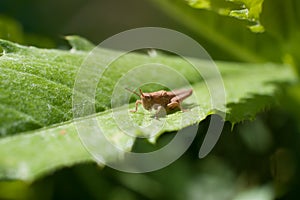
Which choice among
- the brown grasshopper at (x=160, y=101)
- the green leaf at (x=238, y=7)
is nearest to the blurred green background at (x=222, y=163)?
the brown grasshopper at (x=160, y=101)

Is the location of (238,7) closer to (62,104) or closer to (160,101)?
(160,101)

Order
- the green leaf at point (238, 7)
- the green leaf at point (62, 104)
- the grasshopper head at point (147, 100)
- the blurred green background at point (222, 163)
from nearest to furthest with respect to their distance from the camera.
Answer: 1. the green leaf at point (62, 104)
2. the green leaf at point (238, 7)
3. the grasshopper head at point (147, 100)
4. the blurred green background at point (222, 163)

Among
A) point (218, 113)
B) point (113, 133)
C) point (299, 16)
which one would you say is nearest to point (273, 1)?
point (299, 16)

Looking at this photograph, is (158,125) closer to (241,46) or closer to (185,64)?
(185,64)

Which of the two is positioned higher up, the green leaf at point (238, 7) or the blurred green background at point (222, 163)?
the green leaf at point (238, 7)

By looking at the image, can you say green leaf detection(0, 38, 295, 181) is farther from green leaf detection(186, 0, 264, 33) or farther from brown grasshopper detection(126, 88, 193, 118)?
green leaf detection(186, 0, 264, 33)

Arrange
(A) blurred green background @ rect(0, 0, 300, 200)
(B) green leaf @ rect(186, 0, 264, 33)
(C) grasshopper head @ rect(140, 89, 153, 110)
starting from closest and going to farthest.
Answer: (B) green leaf @ rect(186, 0, 264, 33), (C) grasshopper head @ rect(140, 89, 153, 110), (A) blurred green background @ rect(0, 0, 300, 200)

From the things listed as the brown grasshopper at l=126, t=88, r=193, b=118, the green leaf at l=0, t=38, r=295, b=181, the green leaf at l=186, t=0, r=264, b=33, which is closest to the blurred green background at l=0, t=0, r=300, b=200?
the green leaf at l=0, t=38, r=295, b=181

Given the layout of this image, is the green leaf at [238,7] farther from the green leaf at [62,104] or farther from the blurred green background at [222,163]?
the blurred green background at [222,163]

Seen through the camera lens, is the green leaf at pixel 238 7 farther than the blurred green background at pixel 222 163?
No
